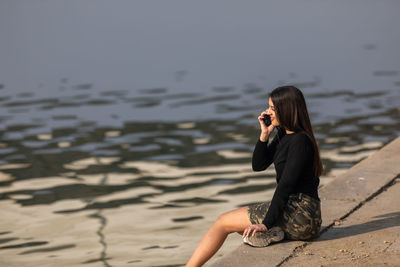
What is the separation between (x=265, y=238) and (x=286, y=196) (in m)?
0.36

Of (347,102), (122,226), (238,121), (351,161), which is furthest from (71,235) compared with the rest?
(347,102)

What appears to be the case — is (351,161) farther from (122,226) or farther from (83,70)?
(83,70)

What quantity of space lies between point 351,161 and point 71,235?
4.21 meters

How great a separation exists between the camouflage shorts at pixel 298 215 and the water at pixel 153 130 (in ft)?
5.05

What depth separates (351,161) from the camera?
1018 cm

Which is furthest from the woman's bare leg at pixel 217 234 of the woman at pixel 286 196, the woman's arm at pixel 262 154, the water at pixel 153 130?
the water at pixel 153 130

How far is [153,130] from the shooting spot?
510 inches

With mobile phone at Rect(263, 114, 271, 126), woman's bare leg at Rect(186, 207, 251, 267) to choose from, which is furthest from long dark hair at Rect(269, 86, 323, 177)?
woman's bare leg at Rect(186, 207, 251, 267)

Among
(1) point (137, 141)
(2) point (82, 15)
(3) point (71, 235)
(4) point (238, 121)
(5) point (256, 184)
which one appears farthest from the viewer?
(2) point (82, 15)

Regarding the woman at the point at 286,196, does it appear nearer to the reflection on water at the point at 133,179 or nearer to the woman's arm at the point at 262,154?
the woman's arm at the point at 262,154

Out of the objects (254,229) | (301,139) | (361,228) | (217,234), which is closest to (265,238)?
(254,229)

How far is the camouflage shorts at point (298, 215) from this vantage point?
212 inches

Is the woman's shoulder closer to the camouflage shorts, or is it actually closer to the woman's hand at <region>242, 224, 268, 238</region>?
the camouflage shorts

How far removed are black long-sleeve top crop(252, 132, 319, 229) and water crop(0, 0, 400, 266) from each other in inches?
66.5
